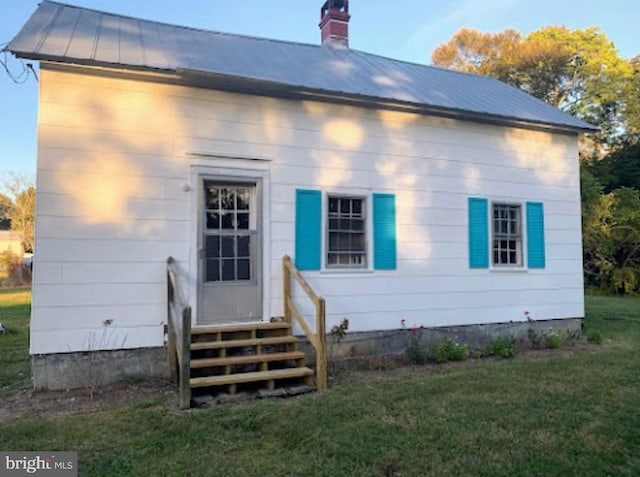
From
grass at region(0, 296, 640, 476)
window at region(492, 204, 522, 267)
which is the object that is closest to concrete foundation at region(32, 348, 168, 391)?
grass at region(0, 296, 640, 476)

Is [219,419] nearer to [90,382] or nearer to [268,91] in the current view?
[90,382]

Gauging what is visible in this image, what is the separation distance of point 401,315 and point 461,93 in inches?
177

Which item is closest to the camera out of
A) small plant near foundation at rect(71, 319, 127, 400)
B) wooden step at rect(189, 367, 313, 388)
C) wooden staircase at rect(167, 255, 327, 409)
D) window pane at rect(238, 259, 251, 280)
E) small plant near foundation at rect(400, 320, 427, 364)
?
wooden step at rect(189, 367, 313, 388)

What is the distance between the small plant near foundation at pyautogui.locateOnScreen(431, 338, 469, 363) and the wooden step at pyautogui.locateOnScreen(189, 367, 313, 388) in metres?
2.48

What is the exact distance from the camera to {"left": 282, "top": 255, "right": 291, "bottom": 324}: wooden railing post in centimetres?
674

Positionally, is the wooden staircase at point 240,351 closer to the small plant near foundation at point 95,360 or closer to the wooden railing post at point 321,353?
the wooden railing post at point 321,353

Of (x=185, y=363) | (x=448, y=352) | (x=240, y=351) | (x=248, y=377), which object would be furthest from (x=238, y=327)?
(x=448, y=352)

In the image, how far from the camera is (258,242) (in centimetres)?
684

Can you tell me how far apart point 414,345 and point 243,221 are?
3.29 m

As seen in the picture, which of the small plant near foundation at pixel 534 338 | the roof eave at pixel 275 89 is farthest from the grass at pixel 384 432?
the roof eave at pixel 275 89

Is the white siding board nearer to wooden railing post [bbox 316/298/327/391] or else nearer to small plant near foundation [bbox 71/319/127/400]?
small plant near foundation [bbox 71/319/127/400]

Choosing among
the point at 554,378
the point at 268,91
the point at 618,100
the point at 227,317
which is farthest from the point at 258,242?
the point at 618,100

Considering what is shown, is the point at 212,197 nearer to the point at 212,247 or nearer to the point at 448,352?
the point at 212,247

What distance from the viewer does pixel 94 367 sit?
5879mm
